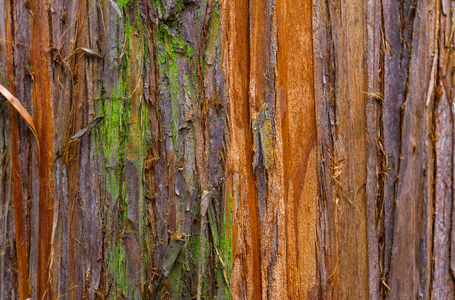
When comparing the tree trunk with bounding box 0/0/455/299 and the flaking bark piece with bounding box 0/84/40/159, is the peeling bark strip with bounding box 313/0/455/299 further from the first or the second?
the flaking bark piece with bounding box 0/84/40/159

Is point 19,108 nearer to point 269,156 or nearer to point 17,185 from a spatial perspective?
point 17,185

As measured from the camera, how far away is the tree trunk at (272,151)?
32.9 inches

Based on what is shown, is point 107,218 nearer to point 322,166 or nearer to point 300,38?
point 322,166

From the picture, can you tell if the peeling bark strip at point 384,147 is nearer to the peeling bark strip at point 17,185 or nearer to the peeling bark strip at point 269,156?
the peeling bark strip at point 269,156

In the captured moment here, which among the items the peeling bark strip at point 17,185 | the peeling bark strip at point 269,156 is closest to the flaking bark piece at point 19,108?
the peeling bark strip at point 17,185

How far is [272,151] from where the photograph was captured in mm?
838

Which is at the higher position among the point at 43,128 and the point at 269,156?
the point at 43,128

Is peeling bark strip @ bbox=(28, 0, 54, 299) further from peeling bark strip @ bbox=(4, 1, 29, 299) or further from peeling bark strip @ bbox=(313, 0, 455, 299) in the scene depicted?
peeling bark strip @ bbox=(313, 0, 455, 299)

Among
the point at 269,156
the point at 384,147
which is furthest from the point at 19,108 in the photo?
the point at 384,147

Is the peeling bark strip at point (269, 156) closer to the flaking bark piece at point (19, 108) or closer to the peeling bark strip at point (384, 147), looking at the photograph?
the peeling bark strip at point (384, 147)

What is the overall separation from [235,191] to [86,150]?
43 cm

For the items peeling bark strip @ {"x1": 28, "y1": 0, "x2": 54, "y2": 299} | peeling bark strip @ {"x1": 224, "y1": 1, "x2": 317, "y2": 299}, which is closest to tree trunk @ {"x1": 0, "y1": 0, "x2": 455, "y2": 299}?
peeling bark strip @ {"x1": 224, "y1": 1, "x2": 317, "y2": 299}

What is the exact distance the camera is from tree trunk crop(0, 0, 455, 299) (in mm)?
836

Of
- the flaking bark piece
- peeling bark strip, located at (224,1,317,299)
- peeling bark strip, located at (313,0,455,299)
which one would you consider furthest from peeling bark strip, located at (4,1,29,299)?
peeling bark strip, located at (313,0,455,299)
